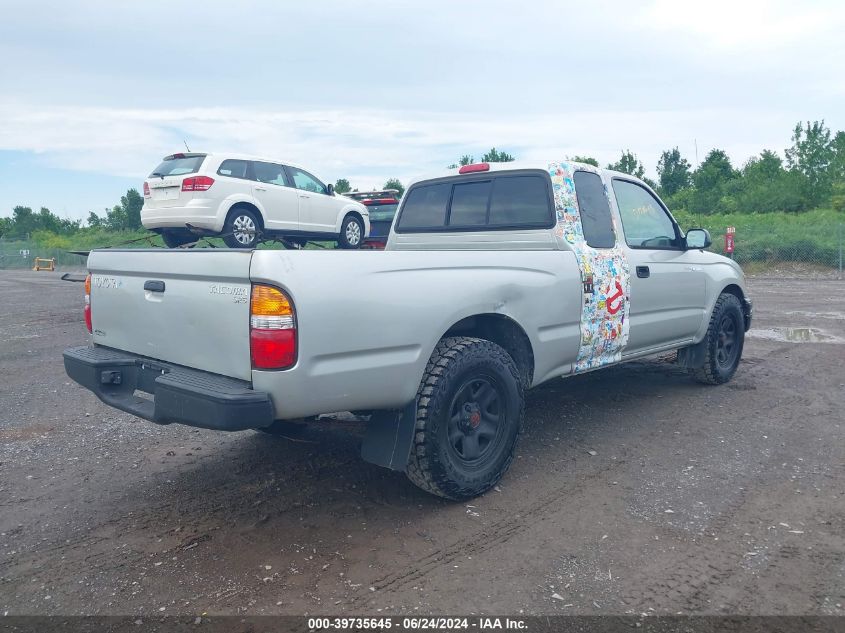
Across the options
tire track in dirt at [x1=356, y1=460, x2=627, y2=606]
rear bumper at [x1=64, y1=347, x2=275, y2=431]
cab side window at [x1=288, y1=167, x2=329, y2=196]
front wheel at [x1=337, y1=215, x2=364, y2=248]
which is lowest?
tire track in dirt at [x1=356, y1=460, x2=627, y2=606]

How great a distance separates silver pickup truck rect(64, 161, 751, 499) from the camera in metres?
3.12

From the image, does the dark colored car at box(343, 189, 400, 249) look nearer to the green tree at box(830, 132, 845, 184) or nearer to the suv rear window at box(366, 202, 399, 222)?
the suv rear window at box(366, 202, 399, 222)

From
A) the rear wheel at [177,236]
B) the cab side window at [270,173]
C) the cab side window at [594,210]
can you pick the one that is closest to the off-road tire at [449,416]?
the cab side window at [594,210]

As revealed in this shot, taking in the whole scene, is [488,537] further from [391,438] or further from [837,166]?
[837,166]

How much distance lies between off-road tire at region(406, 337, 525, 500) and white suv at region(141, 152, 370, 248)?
4.62 metres

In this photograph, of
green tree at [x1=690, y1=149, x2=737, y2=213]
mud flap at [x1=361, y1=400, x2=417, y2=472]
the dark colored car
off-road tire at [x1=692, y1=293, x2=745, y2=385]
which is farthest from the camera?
green tree at [x1=690, y1=149, x2=737, y2=213]

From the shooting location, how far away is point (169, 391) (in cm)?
327

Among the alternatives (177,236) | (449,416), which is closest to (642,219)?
(449,416)

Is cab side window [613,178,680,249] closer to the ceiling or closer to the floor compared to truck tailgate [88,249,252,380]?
closer to the ceiling

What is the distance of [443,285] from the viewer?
147 inches

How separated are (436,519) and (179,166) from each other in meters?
7.13

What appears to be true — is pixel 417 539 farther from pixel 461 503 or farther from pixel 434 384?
pixel 434 384

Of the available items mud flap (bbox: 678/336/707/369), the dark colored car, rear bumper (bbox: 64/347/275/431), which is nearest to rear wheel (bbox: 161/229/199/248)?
the dark colored car

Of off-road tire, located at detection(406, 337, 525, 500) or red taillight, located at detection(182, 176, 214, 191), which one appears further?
red taillight, located at detection(182, 176, 214, 191)
